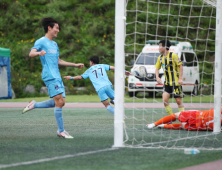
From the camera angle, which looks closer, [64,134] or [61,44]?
[64,134]

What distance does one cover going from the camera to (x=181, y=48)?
16.5 metres

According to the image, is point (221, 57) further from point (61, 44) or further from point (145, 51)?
point (61, 44)

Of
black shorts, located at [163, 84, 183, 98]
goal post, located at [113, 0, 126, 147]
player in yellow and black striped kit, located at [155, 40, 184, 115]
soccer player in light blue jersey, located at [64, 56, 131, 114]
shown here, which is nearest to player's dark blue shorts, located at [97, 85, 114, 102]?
soccer player in light blue jersey, located at [64, 56, 131, 114]

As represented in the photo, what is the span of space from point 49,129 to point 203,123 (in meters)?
2.88

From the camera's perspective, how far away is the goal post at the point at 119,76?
5.04 m

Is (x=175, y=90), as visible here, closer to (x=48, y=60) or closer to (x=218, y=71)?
(x=218, y=71)

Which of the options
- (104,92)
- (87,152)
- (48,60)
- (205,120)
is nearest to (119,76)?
(87,152)

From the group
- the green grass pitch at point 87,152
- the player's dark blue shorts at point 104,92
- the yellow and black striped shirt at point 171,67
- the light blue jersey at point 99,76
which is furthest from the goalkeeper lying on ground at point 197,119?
the light blue jersey at point 99,76

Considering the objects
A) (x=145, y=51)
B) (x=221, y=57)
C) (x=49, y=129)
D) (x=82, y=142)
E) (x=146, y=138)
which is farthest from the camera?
(x=145, y=51)

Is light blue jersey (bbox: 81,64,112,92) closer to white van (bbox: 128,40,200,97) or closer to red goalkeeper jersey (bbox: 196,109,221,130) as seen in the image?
red goalkeeper jersey (bbox: 196,109,221,130)

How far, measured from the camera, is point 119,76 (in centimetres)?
505

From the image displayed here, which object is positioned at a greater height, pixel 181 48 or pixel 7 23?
pixel 7 23

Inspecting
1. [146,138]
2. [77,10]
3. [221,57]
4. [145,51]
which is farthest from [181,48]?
[77,10]

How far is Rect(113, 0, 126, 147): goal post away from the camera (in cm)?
504
